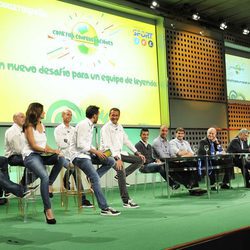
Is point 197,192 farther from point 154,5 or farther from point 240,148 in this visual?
point 154,5

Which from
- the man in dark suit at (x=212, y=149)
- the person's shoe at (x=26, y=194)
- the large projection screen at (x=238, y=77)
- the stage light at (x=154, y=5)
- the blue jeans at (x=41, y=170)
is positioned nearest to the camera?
the blue jeans at (x=41, y=170)

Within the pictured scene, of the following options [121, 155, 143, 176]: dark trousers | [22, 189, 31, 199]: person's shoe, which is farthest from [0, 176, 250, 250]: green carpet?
[121, 155, 143, 176]: dark trousers

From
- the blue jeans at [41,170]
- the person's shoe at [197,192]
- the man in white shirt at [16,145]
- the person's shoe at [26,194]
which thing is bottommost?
the person's shoe at [197,192]

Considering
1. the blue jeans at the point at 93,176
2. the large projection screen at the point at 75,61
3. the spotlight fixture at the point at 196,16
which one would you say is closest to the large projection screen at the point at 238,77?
the spotlight fixture at the point at 196,16

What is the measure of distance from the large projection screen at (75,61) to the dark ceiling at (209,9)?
24.9 inches

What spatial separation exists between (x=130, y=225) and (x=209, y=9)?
297 inches

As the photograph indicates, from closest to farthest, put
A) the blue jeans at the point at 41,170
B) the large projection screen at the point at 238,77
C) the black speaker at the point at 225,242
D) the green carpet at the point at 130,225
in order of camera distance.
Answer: the black speaker at the point at 225,242
the green carpet at the point at 130,225
the blue jeans at the point at 41,170
the large projection screen at the point at 238,77

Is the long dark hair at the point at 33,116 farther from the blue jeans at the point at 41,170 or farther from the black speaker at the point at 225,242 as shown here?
the black speaker at the point at 225,242

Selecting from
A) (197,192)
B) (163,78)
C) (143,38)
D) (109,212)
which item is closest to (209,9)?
(143,38)

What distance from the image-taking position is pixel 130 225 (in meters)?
3.71

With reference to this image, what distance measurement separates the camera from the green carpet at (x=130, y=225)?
3.04 meters

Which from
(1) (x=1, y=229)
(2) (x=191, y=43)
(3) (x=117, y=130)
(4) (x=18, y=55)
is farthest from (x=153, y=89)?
(1) (x=1, y=229)

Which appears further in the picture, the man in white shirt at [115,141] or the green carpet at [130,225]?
the man in white shirt at [115,141]

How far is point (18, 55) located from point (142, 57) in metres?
2.95
